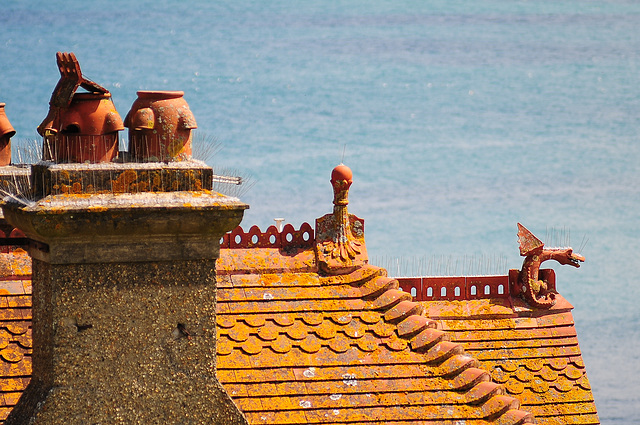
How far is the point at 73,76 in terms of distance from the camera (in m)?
8.23

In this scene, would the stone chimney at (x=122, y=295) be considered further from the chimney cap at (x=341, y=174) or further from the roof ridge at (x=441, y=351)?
the chimney cap at (x=341, y=174)

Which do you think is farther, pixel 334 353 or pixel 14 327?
pixel 334 353

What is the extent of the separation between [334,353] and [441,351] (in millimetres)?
1330

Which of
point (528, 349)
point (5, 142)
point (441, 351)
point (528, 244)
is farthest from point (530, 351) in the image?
point (5, 142)

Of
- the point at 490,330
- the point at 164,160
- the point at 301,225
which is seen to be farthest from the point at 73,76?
the point at 490,330

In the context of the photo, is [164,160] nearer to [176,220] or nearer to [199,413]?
[176,220]

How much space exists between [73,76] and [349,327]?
821cm

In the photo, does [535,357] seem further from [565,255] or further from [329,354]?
[329,354]

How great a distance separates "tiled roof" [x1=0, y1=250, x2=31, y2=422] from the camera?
45.5 feet

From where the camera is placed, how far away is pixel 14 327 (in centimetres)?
1461

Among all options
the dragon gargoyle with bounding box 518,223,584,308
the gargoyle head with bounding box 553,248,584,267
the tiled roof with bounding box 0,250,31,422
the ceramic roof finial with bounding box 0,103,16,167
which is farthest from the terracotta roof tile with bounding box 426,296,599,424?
the ceramic roof finial with bounding box 0,103,16,167

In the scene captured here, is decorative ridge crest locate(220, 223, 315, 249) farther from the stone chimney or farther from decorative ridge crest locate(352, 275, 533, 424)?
the stone chimney

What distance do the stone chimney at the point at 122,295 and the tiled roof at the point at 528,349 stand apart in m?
10.7

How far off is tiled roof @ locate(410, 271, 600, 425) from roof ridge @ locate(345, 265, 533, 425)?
2395 millimetres
